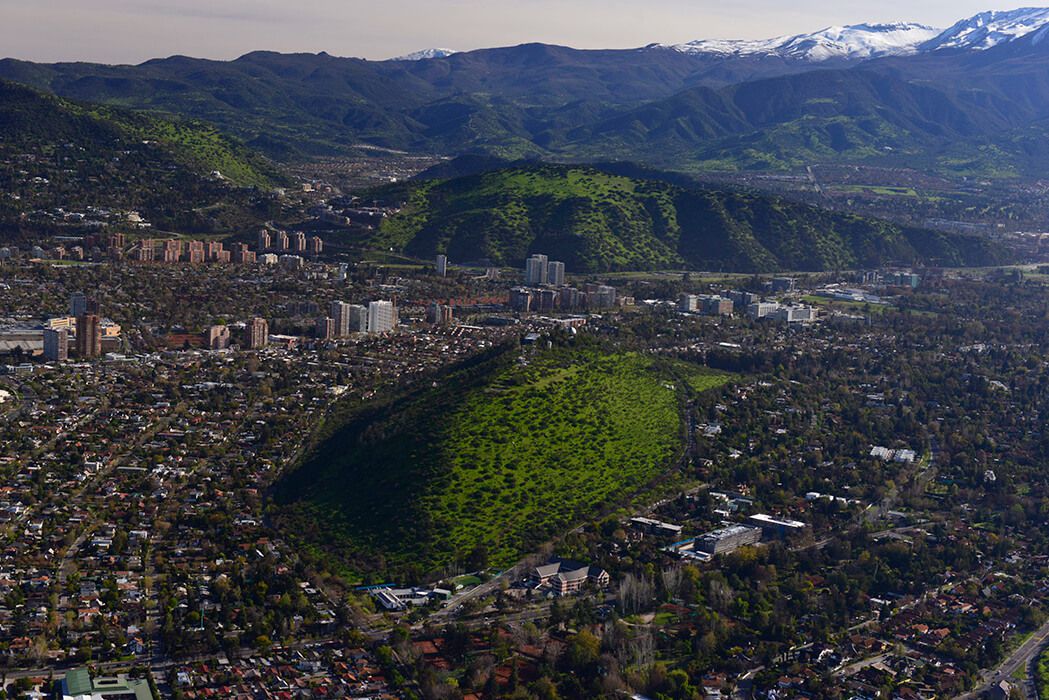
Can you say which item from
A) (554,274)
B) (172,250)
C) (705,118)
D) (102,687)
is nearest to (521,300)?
(554,274)

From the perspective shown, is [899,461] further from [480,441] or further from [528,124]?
[528,124]

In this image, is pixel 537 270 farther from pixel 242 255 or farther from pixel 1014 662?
pixel 1014 662

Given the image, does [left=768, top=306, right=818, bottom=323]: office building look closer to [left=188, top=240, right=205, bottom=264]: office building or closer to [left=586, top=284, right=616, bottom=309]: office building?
[left=586, top=284, right=616, bottom=309]: office building

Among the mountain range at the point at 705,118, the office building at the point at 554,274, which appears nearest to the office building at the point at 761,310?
the office building at the point at 554,274

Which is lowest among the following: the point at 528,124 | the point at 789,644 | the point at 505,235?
the point at 789,644

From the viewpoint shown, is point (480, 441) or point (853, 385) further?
point (853, 385)

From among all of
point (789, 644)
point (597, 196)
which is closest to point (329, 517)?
point (789, 644)
